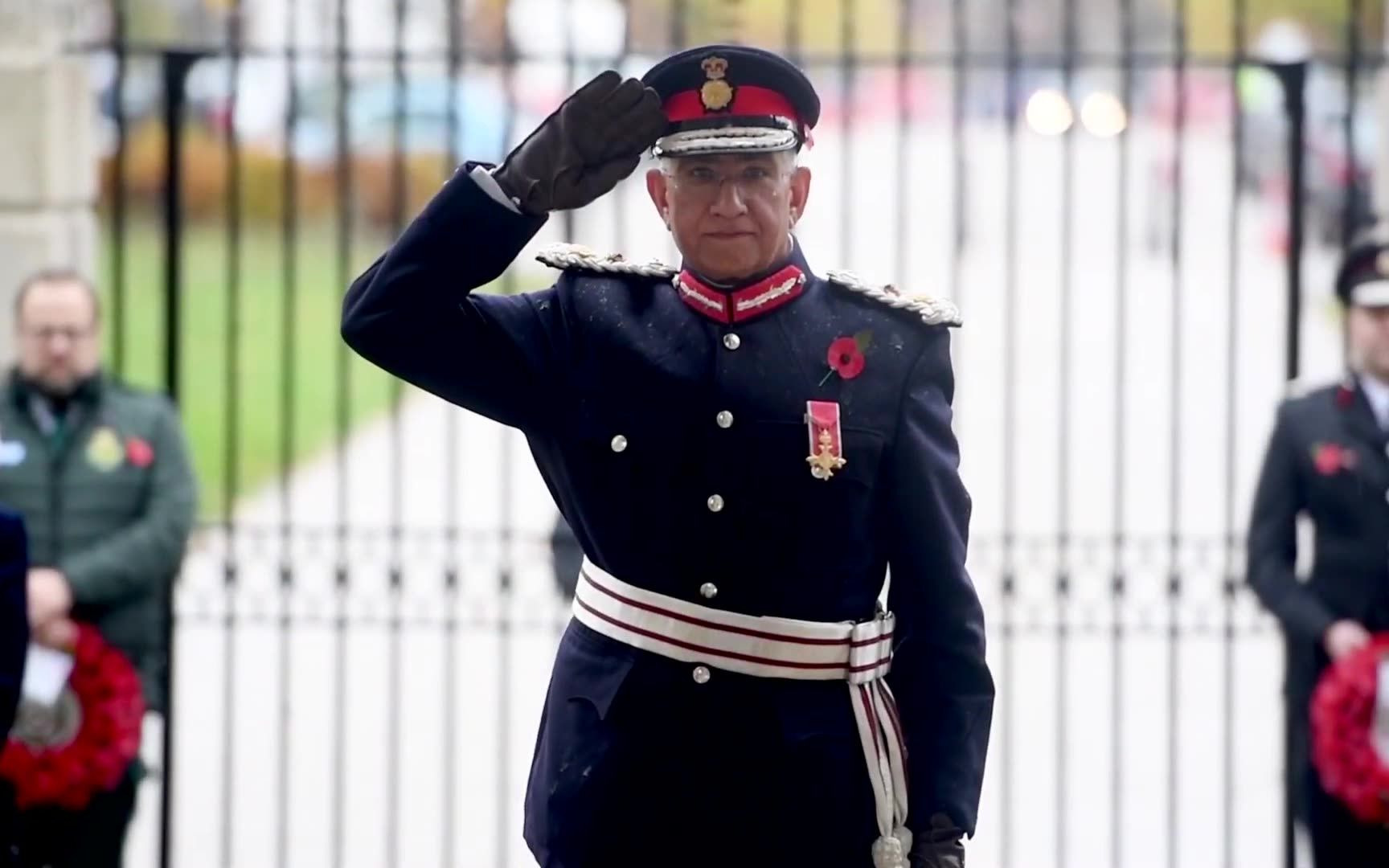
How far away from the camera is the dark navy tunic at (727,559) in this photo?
148 inches

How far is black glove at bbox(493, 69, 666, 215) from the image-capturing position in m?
3.51

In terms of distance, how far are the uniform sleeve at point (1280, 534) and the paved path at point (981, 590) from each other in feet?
2.06

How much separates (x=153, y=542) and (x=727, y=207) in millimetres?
3232

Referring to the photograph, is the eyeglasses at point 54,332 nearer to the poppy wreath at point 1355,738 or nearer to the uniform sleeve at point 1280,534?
the uniform sleeve at point 1280,534

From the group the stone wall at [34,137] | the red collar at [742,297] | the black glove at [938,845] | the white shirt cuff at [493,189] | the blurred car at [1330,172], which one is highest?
the blurred car at [1330,172]

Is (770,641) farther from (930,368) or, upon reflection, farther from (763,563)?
(930,368)

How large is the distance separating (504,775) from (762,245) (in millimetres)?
4035

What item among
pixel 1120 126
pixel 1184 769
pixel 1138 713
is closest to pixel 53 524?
pixel 1120 126

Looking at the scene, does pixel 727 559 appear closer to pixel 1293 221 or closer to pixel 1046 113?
pixel 1293 221

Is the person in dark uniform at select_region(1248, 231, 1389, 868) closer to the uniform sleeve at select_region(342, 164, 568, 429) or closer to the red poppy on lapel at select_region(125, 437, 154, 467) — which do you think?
the red poppy on lapel at select_region(125, 437, 154, 467)

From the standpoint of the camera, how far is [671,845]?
3.76m

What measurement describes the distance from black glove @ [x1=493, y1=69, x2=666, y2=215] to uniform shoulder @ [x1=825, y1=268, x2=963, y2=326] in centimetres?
53

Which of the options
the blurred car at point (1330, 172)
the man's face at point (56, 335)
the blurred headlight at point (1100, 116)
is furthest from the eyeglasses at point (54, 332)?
the blurred car at point (1330, 172)

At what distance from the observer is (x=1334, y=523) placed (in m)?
6.56
